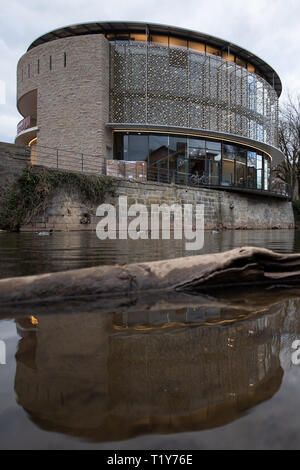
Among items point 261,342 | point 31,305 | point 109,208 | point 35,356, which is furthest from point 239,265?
point 109,208

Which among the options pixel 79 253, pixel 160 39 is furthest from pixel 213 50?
pixel 79 253

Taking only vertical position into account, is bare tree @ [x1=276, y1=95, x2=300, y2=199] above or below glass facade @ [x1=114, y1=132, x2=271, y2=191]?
above

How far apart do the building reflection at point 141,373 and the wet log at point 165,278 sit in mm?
334

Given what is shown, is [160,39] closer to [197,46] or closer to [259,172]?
[197,46]

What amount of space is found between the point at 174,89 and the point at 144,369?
67.4 feet

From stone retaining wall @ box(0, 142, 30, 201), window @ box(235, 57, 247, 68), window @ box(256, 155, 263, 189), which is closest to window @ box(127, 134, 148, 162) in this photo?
stone retaining wall @ box(0, 142, 30, 201)

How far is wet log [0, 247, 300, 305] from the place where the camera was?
1.70 metres

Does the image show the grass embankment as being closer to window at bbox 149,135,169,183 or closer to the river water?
window at bbox 149,135,169,183

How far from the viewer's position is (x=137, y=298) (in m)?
1.82

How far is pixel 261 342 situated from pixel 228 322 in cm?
26

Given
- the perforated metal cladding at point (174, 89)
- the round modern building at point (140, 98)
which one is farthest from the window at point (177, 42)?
the perforated metal cladding at point (174, 89)

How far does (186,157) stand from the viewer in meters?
19.8

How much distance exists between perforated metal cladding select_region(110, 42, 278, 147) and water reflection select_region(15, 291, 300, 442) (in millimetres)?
Answer: 18525

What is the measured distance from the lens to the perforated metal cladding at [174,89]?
18578 millimetres
